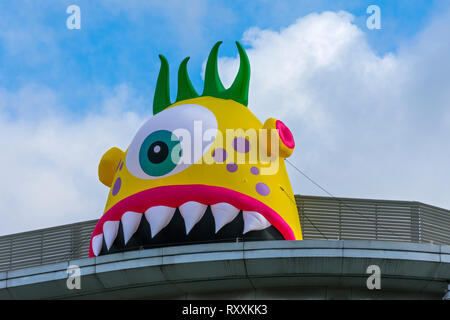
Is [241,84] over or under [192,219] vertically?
over

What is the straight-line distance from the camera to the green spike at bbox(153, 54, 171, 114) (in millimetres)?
23141

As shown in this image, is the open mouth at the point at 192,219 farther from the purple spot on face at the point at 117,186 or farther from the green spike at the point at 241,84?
the green spike at the point at 241,84

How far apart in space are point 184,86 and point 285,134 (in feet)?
9.21

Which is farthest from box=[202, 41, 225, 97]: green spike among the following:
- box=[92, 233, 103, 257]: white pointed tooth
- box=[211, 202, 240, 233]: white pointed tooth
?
box=[92, 233, 103, 257]: white pointed tooth

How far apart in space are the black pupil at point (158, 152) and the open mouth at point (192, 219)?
78 centimetres

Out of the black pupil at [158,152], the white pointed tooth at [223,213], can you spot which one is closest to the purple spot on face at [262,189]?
the white pointed tooth at [223,213]

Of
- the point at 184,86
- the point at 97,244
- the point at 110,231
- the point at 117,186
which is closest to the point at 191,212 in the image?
the point at 110,231

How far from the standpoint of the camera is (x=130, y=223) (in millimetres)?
20219

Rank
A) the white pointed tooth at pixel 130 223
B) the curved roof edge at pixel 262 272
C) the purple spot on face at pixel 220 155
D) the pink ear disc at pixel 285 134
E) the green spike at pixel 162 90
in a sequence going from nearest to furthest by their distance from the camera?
the curved roof edge at pixel 262 272 < the white pointed tooth at pixel 130 223 < the purple spot on face at pixel 220 155 < the pink ear disc at pixel 285 134 < the green spike at pixel 162 90

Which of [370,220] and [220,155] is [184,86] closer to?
[220,155]

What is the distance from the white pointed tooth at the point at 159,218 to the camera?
1988 cm

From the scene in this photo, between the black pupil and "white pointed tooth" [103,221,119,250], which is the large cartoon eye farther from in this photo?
"white pointed tooth" [103,221,119,250]
